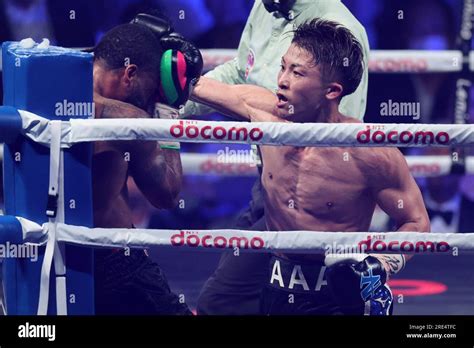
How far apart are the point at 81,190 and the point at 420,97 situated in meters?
3.58

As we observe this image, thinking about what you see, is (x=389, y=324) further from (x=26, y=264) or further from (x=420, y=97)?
(x=420, y=97)

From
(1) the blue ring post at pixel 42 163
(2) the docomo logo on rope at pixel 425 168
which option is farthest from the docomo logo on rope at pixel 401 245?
(2) the docomo logo on rope at pixel 425 168

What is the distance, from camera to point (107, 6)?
20.2 ft

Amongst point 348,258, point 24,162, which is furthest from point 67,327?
point 348,258

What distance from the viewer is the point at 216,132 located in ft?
10.4

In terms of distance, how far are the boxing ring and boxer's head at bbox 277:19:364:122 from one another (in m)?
0.71

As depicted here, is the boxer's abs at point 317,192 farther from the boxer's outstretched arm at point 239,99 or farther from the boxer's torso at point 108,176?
the boxer's torso at point 108,176

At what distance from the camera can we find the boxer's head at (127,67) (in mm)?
3537

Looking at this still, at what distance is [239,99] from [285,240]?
1086 millimetres

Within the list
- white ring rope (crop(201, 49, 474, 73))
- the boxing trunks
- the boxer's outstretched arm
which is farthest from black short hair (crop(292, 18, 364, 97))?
white ring rope (crop(201, 49, 474, 73))

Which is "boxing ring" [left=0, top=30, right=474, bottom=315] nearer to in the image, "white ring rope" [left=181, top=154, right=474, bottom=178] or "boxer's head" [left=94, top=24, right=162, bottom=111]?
"boxer's head" [left=94, top=24, right=162, bottom=111]

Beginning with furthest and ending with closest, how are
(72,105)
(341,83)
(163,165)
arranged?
(341,83), (163,165), (72,105)

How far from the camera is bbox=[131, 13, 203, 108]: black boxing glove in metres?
3.52

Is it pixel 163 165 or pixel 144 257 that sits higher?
pixel 163 165
